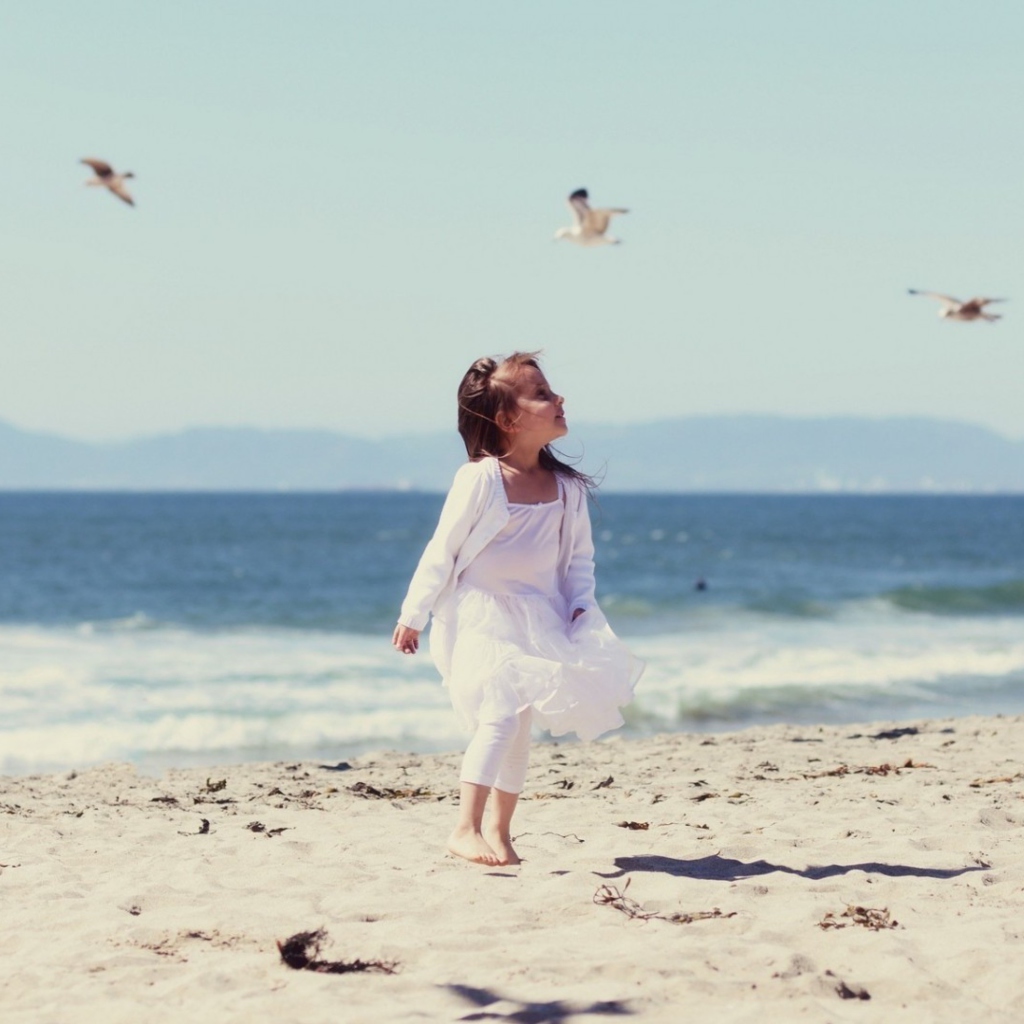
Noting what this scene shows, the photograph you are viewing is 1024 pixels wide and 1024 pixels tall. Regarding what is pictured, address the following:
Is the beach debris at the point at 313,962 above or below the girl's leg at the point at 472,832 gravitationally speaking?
below

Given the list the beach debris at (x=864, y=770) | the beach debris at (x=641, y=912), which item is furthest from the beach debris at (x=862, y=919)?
the beach debris at (x=864, y=770)

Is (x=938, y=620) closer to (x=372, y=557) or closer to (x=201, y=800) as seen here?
(x=201, y=800)

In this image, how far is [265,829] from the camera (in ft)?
19.2

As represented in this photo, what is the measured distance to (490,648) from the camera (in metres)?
4.79

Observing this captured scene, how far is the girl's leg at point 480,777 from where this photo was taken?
4758 mm

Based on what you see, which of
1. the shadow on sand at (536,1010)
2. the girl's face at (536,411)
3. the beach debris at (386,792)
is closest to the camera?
the shadow on sand at (536,1010)

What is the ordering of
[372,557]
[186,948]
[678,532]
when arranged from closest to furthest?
[186,948], [372,557], [678,532]

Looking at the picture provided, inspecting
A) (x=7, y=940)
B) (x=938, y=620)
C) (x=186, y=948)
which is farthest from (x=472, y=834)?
(x=938, y=620)

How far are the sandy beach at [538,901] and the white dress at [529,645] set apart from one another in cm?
56

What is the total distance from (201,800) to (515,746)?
253cm

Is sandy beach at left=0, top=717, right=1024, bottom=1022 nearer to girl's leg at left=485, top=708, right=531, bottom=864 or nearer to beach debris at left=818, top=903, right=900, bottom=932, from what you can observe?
beach debris at left=818, top=903, right=900, bottom=932

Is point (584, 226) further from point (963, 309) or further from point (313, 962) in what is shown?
point (313, 962)

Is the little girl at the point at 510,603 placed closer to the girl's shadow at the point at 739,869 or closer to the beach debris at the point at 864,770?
the girl's shadow at the point at 739,869

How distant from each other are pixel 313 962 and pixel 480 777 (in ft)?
3.67
